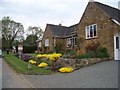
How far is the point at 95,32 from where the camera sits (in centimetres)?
2250

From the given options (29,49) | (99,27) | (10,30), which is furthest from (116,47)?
(10,30)

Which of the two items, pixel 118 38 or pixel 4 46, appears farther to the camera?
pixel 4 46

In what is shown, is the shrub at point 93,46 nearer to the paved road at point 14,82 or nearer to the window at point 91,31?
the window at point 91,31

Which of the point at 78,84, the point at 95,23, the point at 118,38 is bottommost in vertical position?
the point at 78,84

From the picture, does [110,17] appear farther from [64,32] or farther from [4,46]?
[4,46]

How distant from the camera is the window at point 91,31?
2262cm

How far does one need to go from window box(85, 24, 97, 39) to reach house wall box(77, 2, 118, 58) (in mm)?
407

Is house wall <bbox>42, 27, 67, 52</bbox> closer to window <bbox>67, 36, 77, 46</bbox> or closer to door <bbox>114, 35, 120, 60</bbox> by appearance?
window <bbox>67, 36, 77, 46</bbox>

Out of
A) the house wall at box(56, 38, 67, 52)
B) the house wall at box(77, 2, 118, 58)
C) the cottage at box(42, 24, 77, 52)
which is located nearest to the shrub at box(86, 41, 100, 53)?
the house wall at box(77, 2, 118, 58)

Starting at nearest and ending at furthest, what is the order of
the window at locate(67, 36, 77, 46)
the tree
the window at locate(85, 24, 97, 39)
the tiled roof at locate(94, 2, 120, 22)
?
1. the tiled roof at locate(94, 2, 120, 22)
2. the window at locate(85, 24, 97, 39)
3. the window at locate(67, 36, 77, 46)
4. the tree

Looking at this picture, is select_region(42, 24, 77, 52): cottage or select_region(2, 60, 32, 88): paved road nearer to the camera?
select_region(2, 60, 32, 88): paved road

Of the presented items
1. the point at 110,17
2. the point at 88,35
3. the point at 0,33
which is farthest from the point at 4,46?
the point at 110,17

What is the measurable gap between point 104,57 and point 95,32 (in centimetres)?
464

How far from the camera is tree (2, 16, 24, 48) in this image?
196 ft
